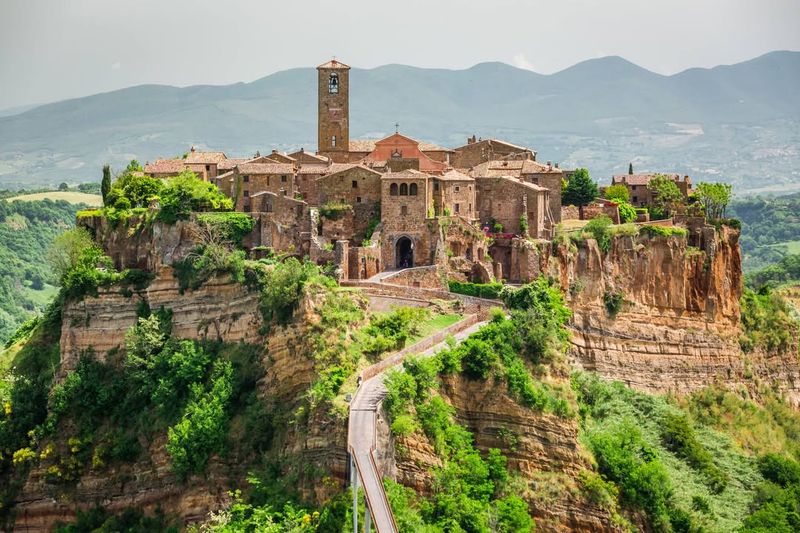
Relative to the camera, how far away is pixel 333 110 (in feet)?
260

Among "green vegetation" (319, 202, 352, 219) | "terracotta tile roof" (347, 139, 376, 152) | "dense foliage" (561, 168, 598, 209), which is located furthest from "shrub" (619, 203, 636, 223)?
"green vegetation" (319, 202, 352, 219)

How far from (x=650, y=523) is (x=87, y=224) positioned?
38323 millimetres

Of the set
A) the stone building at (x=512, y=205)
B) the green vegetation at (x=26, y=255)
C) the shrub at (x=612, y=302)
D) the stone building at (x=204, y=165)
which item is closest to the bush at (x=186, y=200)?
the stone building at (x=204, y=165)

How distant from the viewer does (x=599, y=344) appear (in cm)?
6894

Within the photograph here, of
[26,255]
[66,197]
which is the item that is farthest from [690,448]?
[66,197]

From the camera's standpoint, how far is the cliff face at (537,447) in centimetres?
5072

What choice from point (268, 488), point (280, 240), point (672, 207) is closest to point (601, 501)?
point (268, 488)

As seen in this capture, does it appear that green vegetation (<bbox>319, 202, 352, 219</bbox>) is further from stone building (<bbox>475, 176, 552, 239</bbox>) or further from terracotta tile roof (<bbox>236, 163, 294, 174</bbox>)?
stone building (<bbox>475, 176, 552, 239</bbox>)

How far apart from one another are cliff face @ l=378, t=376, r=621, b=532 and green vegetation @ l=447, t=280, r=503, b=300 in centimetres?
1047

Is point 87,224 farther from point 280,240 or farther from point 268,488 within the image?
point 268,488

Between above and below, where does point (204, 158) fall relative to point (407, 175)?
above

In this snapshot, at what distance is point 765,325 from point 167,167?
141 ft

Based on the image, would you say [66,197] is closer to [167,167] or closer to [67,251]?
[167,167]

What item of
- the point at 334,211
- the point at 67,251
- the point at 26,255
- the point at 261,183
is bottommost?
the point at 26,255
